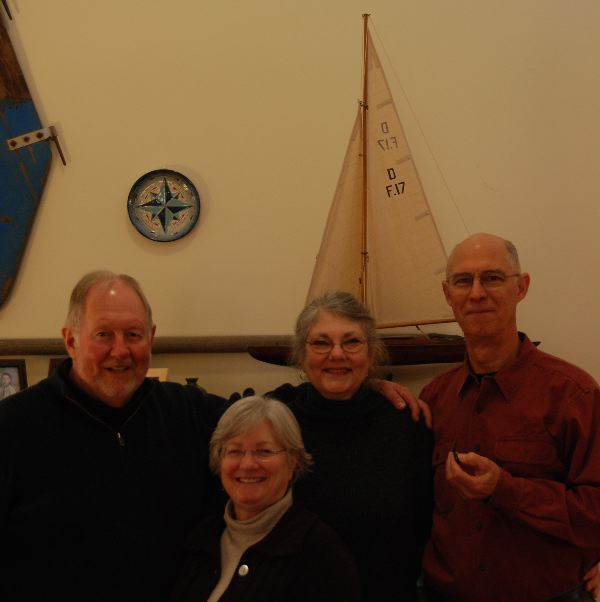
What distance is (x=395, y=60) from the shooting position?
2.35 m

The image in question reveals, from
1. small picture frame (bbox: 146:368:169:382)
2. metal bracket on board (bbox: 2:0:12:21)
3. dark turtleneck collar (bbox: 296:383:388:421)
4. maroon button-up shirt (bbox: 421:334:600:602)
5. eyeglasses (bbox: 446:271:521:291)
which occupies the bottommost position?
maroon button-up shirt (bbox: 421:334:600:602)

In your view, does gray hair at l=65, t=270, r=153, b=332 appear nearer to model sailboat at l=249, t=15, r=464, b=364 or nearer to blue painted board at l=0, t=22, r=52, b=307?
model sailboat at l=249, t=15, r=464, b=364

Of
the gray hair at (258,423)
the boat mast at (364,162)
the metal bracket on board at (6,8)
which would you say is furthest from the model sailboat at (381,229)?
the metal bracket on board at (6,8)

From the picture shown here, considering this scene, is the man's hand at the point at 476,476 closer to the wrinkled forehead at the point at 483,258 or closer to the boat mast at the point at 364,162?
the wrinkled forehead at the point at 483,258

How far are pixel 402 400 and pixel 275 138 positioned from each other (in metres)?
1.34

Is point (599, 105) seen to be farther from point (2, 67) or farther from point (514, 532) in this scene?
point (2, 67)

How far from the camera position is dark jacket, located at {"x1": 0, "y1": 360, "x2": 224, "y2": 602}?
3.59 feet

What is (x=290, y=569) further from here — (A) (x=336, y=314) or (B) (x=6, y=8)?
(B) (x=6, y=8)

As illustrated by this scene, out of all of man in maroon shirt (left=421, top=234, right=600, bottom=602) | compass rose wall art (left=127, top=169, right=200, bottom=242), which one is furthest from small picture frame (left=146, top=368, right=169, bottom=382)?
man in maroon shirt (left=421, top=234, right=600, bottom=602)

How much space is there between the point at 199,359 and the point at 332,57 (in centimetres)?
133

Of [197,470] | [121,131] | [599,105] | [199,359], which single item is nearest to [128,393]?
[197,470]

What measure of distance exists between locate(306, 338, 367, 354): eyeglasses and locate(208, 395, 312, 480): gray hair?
0.22 m

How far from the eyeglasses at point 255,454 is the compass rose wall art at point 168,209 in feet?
4.43

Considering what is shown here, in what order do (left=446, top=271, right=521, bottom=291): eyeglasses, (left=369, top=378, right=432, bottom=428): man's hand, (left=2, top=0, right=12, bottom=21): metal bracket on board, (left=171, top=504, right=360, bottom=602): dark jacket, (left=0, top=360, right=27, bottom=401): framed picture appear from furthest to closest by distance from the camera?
1. (left=2, top=0, right=12, bottom=21): metal bracket on board
2. (left=0, top=360, right=27, bottom=401): framed picture
3. (left=369, top=378, right=432, bottom=428): man's hand
4. (left=446, top=271, right=521, bottom=291): eyeglasses
5. (left=171, top=504, right=360, bottom=602): dark jacket
